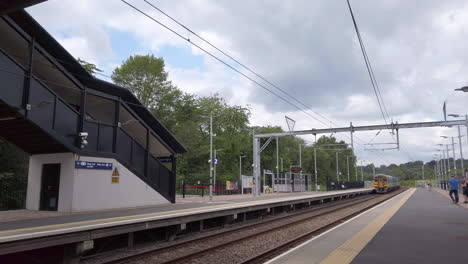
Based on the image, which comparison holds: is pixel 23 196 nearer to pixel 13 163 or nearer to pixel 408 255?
pixel 13 163

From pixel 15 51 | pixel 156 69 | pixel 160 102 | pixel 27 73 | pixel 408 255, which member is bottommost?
pixel 408 255

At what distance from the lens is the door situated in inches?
604

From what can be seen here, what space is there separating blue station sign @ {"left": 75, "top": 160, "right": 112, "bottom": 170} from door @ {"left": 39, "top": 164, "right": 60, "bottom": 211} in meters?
1.15

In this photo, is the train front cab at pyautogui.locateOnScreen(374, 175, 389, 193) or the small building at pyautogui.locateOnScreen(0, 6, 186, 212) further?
the train front cab at pyautogui.locateOnScreen(374, 175, 389, 193)

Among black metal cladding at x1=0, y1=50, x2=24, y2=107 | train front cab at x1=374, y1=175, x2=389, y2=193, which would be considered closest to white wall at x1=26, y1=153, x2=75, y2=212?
black metal cladding at x1=0, y1=50, x2=24, y2=107

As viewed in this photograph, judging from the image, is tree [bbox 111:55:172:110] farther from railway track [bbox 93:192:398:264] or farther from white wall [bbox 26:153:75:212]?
railway track [bbox 93:192:398:264]

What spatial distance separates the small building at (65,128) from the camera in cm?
1293

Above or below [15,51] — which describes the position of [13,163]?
below

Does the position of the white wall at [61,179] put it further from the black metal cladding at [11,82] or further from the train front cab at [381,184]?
the train front cab at [381,184]

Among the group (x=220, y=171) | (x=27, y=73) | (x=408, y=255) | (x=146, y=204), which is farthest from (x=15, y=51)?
(x=220, y=171)

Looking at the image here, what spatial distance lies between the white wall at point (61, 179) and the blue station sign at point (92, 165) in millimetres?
247

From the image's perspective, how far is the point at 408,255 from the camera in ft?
26.0

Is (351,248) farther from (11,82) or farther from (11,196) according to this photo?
(11,196)

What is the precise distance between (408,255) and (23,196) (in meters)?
18.6
